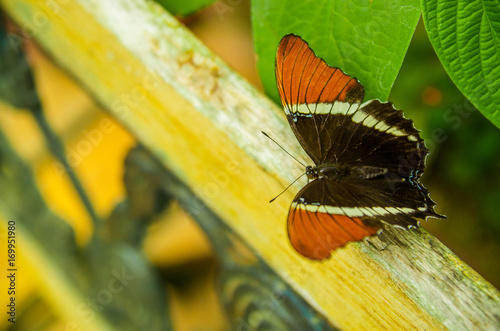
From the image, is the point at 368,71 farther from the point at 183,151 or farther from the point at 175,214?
the point at 175,214

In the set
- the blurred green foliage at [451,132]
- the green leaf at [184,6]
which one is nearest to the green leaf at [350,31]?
the green leaf at [184,6]

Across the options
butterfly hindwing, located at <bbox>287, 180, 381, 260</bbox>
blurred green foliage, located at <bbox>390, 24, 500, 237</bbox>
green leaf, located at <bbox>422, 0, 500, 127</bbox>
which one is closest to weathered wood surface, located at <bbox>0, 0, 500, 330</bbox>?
butterfly hindwing, located at <bbox>287, 180, 381, 260</bbox>

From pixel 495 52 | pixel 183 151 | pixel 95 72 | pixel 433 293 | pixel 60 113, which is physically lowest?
pixel 433 293

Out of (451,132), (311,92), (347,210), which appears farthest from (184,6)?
(451,132)

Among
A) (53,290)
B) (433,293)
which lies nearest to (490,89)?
(433,293)

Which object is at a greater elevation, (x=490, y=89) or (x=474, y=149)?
(x=490, y=89)

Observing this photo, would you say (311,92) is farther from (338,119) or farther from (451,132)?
(451,132)
